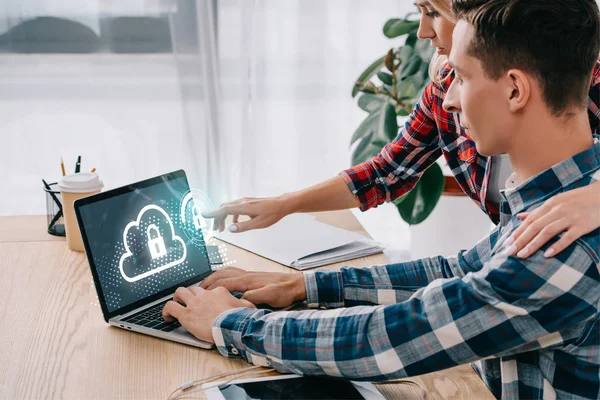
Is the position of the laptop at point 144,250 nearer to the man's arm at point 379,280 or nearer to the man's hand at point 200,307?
the man's hand at point 200,307

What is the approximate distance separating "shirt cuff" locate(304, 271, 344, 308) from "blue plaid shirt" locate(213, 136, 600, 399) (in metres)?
0.14

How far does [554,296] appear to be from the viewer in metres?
0.81

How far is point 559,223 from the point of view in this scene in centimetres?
83

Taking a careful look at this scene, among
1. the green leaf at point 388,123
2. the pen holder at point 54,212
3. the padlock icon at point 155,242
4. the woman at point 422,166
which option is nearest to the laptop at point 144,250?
the padlock icon at point 155,242

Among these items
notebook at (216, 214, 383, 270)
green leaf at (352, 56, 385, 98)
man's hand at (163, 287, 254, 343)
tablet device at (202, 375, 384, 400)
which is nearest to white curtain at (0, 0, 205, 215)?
green leaf at (352, 56, 385, 98)

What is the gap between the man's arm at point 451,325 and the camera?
812 millimetres

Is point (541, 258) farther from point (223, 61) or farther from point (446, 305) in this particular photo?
point (223, 61)

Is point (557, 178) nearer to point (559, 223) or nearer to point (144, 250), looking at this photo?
point (559, 223)

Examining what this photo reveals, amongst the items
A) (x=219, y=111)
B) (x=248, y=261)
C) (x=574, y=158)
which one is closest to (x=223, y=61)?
(x=219, y=111)

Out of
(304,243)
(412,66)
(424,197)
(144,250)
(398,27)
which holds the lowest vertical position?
(424,197)

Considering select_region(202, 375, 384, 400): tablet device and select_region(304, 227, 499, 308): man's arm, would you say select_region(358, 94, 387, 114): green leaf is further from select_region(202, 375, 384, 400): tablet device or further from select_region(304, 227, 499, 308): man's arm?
select_region(202, 375, 384, 400): tablet device

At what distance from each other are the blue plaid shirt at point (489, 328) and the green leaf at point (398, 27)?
144 centimetres

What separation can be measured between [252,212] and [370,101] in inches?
46.7

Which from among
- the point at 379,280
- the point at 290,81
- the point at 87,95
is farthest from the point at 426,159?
the point at 87,95
